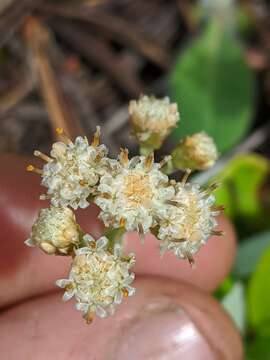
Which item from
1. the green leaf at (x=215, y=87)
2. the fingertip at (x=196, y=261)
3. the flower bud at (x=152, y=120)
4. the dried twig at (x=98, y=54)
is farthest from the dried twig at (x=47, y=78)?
the flower bud at (x=152, y=120)

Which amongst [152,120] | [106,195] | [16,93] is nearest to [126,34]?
[16,93]

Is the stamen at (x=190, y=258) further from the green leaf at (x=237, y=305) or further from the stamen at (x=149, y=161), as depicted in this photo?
the green leaf at (x=237, y=305)

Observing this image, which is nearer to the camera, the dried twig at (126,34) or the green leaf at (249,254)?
the green leaf at (249,254)

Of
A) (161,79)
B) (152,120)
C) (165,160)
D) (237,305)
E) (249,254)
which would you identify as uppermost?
(161,79)

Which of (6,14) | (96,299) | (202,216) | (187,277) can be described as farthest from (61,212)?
(6,14)

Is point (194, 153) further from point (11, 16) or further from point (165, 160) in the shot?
point (11, 16)

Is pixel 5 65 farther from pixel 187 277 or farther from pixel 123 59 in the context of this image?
pixel 187 277
